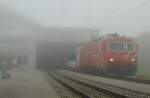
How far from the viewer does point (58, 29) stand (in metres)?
72.8

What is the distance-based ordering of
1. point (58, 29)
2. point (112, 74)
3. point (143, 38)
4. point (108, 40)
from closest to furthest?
1. point (108, 40)
2. point (112, 74)
3. point (58, 29)
4. point (143, 38)

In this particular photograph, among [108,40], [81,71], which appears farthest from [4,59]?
[108,40]

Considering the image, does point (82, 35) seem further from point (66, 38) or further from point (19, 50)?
point (19, 50)

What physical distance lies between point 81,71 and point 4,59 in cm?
1879

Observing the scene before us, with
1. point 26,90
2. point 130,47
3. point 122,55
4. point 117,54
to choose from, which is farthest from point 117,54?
point 26,90

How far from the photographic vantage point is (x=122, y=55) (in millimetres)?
36438

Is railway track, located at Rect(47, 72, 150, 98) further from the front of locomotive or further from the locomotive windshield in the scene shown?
the locomotive windshield

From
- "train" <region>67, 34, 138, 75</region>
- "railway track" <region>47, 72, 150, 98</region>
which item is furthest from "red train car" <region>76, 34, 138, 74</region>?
"railway track" <region>47, 72, 150, 98</region>

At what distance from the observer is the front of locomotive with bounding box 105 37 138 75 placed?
3612 centimetres

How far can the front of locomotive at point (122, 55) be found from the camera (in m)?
36.1

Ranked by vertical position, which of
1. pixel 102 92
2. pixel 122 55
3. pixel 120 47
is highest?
pixel 120 47

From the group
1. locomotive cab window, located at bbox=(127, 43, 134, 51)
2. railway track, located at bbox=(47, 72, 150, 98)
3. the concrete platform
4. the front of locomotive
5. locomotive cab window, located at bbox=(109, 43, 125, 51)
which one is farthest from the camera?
locomotive cab window, located at bbox=(127, 43, 134, 51)

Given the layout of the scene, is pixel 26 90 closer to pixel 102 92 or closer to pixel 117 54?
pixel 102 92

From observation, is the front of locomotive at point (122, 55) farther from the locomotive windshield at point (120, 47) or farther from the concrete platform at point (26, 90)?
the concrete platform at point (26, 90)
